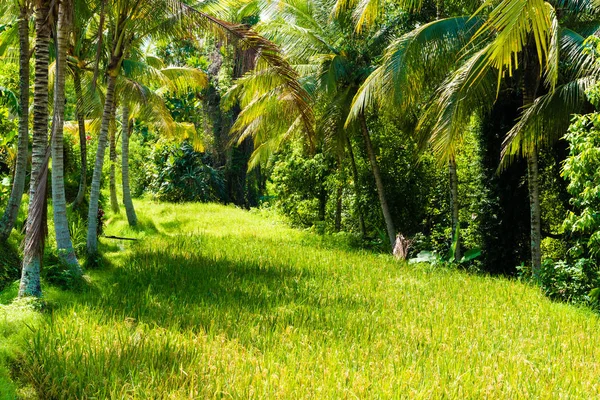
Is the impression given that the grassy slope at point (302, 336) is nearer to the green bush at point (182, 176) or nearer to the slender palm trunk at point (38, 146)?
the slender palm trunk at point (38, 146)

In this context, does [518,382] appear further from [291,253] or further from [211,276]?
[291,253]

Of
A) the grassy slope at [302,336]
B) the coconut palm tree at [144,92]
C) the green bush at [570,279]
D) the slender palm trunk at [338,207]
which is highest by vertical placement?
the coconut palm tree at [144,92]

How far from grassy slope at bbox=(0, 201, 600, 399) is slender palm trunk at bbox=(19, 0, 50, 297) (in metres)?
0.36

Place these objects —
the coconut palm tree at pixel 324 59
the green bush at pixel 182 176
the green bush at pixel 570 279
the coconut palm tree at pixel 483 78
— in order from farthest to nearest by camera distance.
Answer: the green bush at pixel 182 176, the coconut palm tree at pixel 324 59, the coconut palm tree at pixel 483 78, the green bush at pixel 570 279

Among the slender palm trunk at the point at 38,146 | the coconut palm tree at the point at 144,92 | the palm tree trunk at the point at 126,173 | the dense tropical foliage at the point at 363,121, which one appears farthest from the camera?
the palm tree trunk at the point at 126,173

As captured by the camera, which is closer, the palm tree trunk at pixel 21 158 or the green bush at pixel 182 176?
the palm tree trunk at pixel 21 158

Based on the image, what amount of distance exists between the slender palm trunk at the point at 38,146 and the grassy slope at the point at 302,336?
0.36m

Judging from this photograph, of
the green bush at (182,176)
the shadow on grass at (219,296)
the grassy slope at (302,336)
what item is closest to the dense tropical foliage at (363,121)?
the grassy slope at (302,336)

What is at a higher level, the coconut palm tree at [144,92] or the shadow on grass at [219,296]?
the coconut palm tree at [144,92]

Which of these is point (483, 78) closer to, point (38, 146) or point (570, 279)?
point (570, 279)

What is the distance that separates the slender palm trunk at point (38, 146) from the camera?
6000 mm

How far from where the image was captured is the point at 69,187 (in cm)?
1511

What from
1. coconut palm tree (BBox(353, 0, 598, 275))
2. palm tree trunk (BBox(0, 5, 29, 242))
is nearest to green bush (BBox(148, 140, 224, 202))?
palm tree trunk (BBox(0, 5, 29, 242))

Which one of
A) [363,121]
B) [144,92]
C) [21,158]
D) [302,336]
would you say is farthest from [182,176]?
[302,336]
